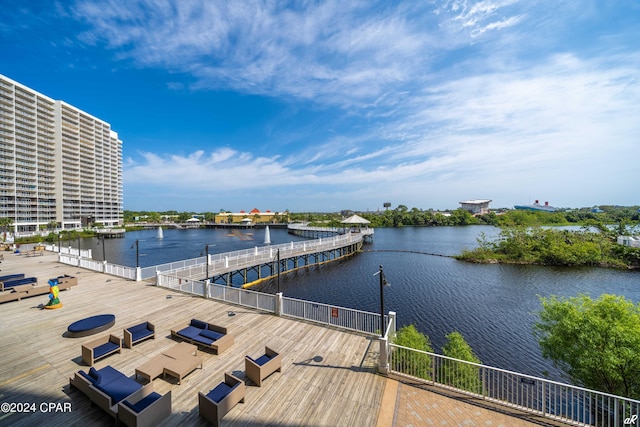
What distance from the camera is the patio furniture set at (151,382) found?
5141 millimetres

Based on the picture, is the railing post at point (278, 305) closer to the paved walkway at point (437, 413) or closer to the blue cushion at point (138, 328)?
the blue cushion at point (138, 328)

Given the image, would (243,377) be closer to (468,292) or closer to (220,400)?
(220,400)

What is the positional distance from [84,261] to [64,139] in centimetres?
8577

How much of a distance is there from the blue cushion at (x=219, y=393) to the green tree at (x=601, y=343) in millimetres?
11578

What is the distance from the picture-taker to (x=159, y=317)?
10852 mm

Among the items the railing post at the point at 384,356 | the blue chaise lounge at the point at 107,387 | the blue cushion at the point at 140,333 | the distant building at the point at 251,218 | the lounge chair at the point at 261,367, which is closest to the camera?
the blue chaise lounge at the point at 107,387

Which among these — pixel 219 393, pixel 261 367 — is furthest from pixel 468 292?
pixel 219 393

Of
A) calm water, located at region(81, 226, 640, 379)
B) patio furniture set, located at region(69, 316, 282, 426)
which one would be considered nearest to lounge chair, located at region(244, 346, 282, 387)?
patio furniture set, located at region(69, 316, 282, 426)

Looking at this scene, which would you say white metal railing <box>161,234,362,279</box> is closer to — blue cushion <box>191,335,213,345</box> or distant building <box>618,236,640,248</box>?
blue cushion <box>191,335,213,345</box>

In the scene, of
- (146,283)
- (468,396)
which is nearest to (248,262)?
(146,283)

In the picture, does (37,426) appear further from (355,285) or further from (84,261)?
(355,285)

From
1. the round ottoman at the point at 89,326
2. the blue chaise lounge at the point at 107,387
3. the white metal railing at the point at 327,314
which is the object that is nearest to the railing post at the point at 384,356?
the white metal railing at the point at 327,314

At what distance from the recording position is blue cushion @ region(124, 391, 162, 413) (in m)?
5.07

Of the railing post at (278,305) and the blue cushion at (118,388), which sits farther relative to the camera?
the railing post at (278,305)
